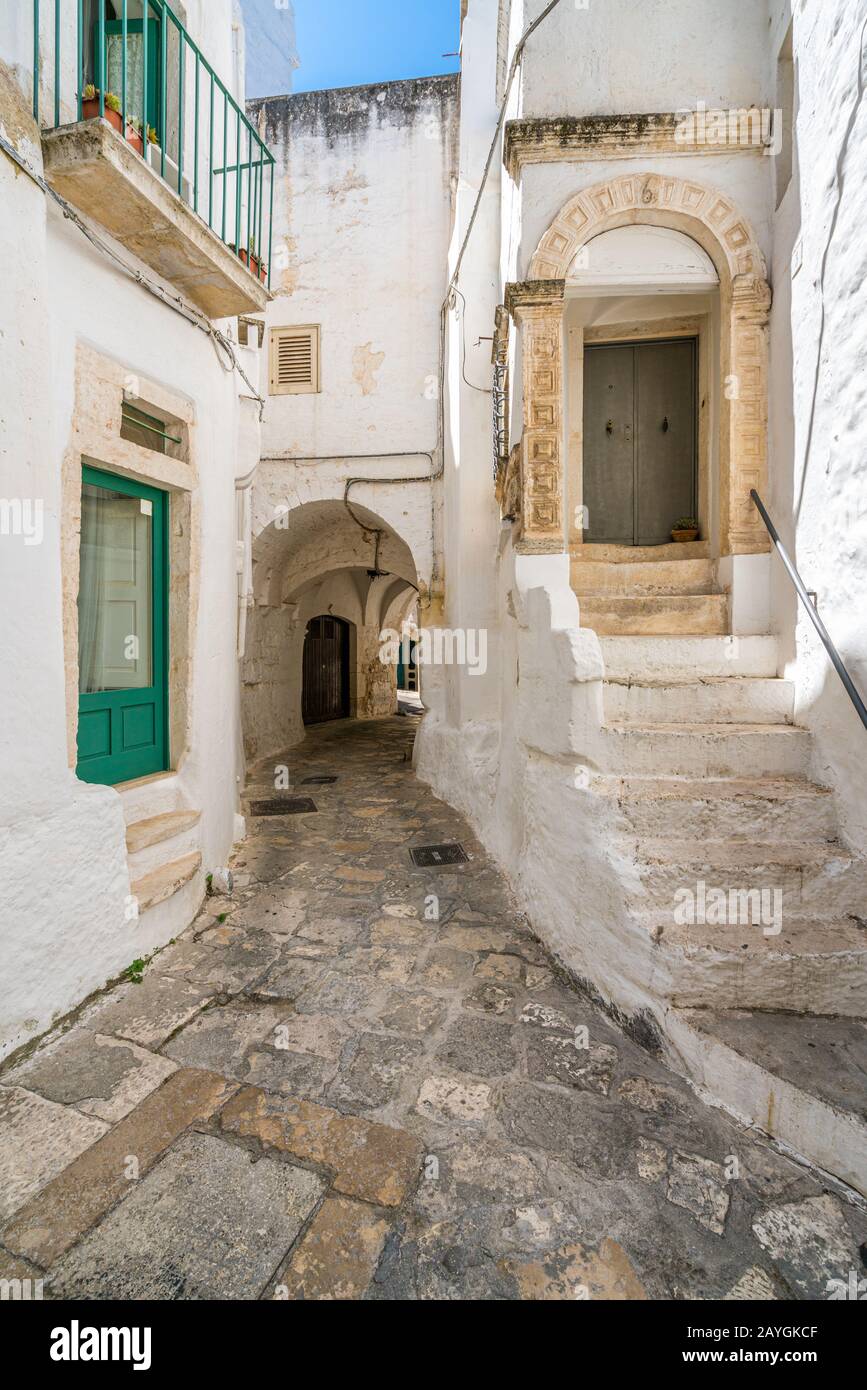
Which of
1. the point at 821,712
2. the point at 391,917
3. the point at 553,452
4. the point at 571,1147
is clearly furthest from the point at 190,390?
the point at 571,1147

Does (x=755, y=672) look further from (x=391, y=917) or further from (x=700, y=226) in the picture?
(x=700, y=226)

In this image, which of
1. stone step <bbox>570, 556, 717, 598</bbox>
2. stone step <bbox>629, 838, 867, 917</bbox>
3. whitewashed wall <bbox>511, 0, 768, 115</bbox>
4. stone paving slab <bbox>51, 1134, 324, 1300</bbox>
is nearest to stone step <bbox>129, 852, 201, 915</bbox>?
stone paving slab <bbox>51, 1134, 324, 1300</bbox>

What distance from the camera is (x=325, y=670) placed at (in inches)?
534

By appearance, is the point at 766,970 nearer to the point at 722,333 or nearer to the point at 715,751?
the point at 715,751

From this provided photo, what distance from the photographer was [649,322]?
20.2 ft

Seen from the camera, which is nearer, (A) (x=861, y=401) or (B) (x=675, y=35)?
(A) (x=861, y=401)

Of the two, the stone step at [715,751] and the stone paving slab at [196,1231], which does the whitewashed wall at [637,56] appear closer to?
the stone step at [715,751]

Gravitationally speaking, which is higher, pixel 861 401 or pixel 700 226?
pixel 700 226

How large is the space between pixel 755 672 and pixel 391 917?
9.62 feet

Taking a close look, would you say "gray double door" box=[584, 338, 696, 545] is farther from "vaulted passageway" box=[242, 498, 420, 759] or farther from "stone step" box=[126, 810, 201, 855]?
"stone step" box=[126, 810, 201, 855]

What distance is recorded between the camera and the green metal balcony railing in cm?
306

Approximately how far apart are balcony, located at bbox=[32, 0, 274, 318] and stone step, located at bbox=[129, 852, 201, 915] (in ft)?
11.8

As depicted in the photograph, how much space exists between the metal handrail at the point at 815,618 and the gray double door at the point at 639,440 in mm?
1909
